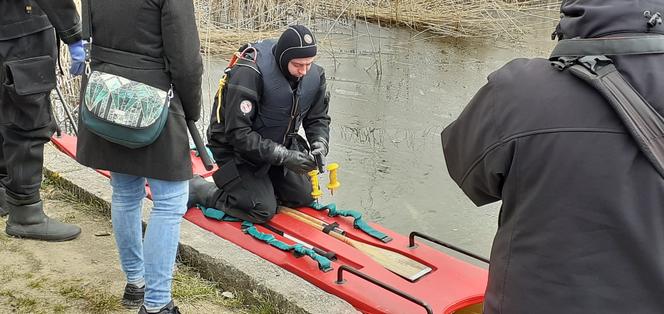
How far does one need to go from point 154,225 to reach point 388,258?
1569mm

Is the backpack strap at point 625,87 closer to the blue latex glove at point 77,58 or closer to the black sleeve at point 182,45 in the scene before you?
the black sleeve at point 182,45

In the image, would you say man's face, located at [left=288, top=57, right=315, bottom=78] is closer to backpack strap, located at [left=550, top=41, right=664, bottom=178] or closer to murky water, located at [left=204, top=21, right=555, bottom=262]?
murky water, located at [left=204, top=21, right=555, bottom=262]

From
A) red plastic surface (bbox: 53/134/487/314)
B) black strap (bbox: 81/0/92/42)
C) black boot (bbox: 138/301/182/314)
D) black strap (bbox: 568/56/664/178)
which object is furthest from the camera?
red plastic surface (bbox: 53/134/487/314)

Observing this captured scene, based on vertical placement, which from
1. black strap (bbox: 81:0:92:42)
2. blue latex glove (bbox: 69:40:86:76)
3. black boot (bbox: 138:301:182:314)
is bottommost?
black boot (bbox: 138:301:182:314)

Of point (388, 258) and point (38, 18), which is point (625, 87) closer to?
point (388, 258)

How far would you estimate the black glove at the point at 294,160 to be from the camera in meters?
3.88

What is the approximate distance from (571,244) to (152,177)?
1.40m

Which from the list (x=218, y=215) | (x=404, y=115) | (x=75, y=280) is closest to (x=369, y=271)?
(x=218, y=215)

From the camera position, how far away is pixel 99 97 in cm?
236

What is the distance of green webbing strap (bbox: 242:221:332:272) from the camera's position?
3.45 meters

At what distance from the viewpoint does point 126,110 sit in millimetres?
2318

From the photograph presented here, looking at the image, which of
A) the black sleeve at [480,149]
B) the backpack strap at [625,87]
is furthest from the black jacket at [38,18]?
the backpack strap at [625,87]

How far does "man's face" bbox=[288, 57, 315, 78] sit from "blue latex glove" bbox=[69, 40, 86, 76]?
44.1 inches

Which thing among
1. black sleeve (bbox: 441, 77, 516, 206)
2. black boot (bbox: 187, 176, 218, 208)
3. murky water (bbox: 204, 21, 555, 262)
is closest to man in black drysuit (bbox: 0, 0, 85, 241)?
black boot (bbox: 187, 176, 218, 208)
